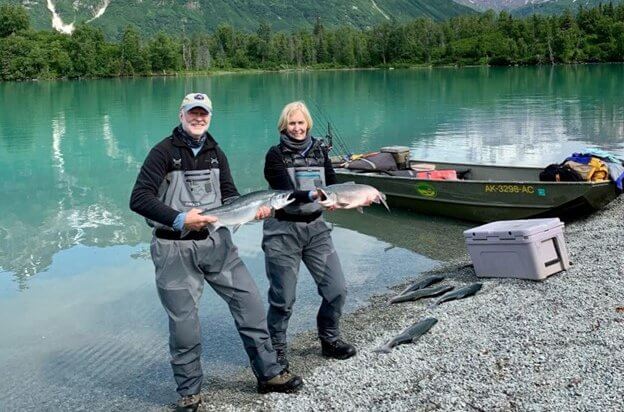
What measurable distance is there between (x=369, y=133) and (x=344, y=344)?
2775cm

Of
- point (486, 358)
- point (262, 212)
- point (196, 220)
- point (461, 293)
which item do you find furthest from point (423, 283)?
point (196, 220)

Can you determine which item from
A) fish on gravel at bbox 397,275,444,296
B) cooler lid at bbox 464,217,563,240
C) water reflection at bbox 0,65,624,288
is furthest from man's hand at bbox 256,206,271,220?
water reflection at bbox 0,65,624,288

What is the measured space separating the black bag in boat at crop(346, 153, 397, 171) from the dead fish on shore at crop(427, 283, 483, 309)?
8.25 m

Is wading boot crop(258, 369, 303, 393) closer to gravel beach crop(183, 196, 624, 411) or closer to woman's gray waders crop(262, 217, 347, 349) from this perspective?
gravel beach crop(183, 196, 624, 411)

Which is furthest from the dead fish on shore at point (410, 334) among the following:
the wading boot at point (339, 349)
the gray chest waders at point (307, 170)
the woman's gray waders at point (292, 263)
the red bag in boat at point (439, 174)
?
the red bag in boat at point (439, 174)

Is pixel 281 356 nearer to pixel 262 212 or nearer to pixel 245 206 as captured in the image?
pixel 262 212

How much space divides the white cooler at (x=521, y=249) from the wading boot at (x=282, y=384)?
13.5 ft

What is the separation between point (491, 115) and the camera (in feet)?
136

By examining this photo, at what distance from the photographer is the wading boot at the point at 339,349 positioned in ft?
24.5

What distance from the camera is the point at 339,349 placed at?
24.6 feet

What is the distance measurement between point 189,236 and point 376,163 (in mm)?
12025

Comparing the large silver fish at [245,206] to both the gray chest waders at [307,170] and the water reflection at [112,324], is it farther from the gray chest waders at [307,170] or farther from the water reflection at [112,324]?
the water reflection at [112,324]

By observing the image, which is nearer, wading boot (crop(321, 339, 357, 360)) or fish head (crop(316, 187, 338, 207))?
fish head (crop(316, 187, 338, 207))

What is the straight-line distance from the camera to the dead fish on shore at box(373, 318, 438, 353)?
7.59 metres
